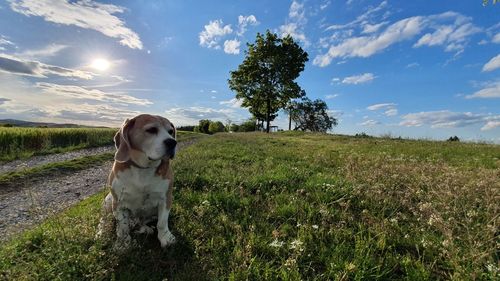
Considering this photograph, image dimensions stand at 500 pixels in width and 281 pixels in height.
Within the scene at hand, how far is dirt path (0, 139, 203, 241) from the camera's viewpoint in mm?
6434

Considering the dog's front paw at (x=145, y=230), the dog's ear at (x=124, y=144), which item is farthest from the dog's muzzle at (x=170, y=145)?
the dog's front paw at (x=145, y=230)

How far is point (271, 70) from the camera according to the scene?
48.3 meters

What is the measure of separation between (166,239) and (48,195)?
6619mm

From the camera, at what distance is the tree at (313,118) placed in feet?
297

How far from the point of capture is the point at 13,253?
4055 millimetres

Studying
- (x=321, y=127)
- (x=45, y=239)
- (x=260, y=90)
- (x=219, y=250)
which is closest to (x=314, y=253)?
(x=219, y=250)

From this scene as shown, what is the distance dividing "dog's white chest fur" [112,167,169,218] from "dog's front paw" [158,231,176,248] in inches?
19.3

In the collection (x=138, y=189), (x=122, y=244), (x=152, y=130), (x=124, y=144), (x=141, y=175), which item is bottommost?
(x=122, y=244)

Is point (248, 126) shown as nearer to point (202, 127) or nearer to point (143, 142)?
point (202, 127)

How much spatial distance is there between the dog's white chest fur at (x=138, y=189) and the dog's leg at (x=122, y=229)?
94mm

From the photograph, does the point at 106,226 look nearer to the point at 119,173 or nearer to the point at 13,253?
the point at 119,173

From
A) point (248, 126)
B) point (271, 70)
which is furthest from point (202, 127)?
point (271, 70)

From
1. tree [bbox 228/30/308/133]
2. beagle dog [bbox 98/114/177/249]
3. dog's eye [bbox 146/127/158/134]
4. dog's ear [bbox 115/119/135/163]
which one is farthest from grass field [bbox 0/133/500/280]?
tree [bbox 228/30/308/133]

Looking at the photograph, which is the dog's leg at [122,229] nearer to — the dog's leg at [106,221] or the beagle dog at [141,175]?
the beagle dog at [141,175]
